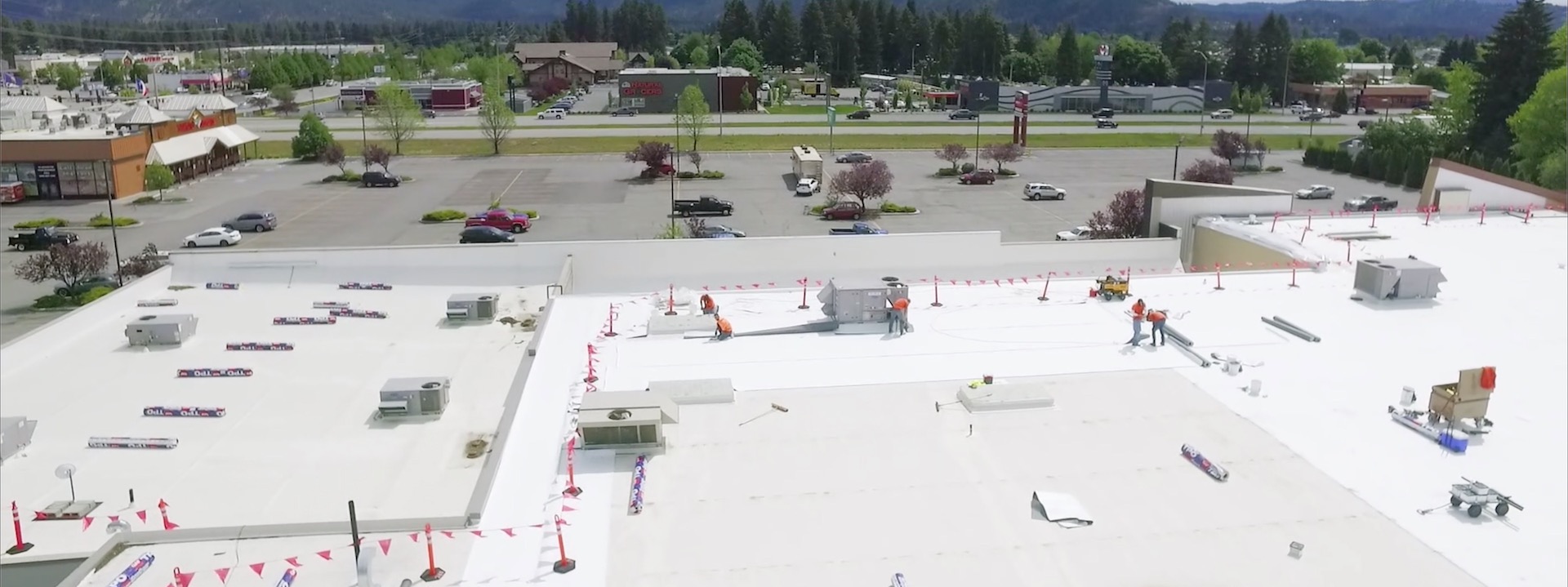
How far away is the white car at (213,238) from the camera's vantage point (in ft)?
134

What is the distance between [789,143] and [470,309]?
55124 mm

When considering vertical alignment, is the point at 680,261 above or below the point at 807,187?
above

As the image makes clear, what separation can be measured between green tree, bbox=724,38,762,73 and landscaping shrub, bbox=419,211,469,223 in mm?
83002

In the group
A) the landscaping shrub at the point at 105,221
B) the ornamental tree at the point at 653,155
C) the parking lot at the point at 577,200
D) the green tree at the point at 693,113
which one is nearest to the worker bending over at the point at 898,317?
the parking lot at the point at 577,200

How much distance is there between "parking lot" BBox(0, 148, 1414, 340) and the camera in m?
43.4

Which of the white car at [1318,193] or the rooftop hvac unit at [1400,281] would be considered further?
the white car at [1318,193]

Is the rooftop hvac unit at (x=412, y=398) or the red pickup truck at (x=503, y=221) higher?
the rooftop hvac unit at (x=412, y=398)

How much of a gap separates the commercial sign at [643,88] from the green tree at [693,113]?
Answer: 20077 millimetres

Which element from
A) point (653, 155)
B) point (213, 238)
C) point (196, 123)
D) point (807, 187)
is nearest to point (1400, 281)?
point (807, 187)

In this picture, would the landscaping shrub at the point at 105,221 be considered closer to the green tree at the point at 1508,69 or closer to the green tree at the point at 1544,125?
the green tree at the point at 1544,125

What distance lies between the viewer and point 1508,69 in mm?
62188

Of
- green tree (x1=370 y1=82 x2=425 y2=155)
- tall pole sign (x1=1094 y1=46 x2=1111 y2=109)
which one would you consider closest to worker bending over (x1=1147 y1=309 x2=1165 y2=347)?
green tree (x1=370 y1=82 x2=425 y2=155)

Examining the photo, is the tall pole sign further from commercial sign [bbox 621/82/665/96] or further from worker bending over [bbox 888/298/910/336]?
worker bending over [bbox 888/298/910/336]

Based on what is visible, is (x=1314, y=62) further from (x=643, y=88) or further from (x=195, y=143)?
(x=195, y=143)
